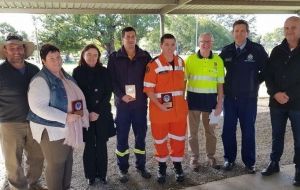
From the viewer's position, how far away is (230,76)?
4059mm

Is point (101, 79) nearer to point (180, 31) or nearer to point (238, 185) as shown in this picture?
point (238, 185)

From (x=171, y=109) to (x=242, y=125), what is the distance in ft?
3.47

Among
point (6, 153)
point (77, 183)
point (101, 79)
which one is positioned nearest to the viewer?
point (6, 153)

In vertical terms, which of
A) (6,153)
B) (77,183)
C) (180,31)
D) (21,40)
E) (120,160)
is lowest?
(77,183)

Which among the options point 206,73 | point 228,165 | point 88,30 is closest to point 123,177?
point 228,165

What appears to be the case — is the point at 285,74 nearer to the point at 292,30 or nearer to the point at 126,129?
the point at 292,30

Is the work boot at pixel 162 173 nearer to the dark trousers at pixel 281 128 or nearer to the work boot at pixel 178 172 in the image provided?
the work boot at pixel 178 172

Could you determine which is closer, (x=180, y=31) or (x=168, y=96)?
(x=168, y=96)

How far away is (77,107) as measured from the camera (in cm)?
312

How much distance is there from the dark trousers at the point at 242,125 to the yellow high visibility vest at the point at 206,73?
0.32m

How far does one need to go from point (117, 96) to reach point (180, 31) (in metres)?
36.6

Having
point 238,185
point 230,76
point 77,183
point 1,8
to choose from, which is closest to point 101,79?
point 77,183

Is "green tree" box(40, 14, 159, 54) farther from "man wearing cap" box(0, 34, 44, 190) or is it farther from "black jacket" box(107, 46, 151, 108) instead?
"man wearing cap" box(0, 34, 44, 190)

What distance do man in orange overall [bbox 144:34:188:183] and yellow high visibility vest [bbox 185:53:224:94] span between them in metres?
0.28
